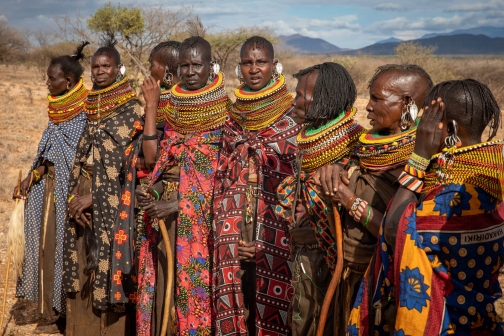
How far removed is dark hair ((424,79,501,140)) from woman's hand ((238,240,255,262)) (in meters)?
1.84

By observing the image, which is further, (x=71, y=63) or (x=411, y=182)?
(x=71, y=63)

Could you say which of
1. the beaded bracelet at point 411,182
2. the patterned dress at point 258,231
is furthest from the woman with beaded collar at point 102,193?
the beaded bracelet at point 411,182

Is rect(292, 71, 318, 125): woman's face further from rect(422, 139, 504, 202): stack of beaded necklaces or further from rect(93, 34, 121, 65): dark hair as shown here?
rect(93, 34, 121, 65): dark hair

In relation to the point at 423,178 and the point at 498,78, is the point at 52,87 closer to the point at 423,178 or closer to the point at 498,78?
the point at 423,178

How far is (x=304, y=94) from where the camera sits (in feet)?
11.5

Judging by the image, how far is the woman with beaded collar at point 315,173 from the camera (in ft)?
10.5

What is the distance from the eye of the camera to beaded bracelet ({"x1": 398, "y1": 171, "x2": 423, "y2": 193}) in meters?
2.60

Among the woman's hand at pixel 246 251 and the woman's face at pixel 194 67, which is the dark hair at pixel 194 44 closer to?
the woman's face at pixel 194 67

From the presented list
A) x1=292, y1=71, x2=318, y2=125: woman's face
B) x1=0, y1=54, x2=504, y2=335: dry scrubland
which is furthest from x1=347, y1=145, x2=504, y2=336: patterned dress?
x1=0, y1=54, x2=504, y2=335: dry scrubland

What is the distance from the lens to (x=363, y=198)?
2.99 metres

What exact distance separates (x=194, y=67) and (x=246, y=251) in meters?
1.45

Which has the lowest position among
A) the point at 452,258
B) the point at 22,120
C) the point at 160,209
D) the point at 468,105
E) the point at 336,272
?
the point at 22,120

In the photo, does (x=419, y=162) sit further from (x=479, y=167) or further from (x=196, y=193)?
(x=196, y=193)

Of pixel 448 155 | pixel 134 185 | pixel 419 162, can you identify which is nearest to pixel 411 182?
pixel 419 162
